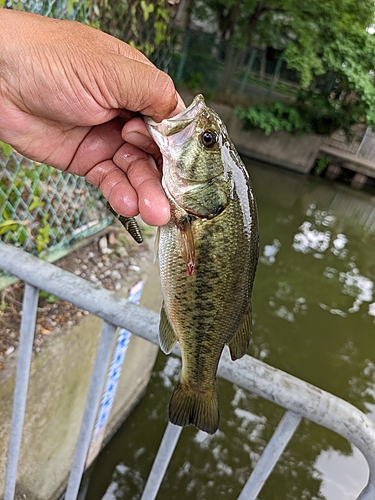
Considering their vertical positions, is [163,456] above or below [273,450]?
below

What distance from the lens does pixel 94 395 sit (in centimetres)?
140

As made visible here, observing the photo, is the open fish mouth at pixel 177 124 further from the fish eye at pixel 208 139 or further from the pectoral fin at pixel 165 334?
the pectoral fin at pixel 165 334

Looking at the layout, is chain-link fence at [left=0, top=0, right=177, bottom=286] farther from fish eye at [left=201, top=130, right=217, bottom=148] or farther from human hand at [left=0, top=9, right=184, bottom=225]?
fish eye at [left=201, top=130, right=217, bottom=148]

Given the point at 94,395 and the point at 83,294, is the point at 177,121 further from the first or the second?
the point at 94,395

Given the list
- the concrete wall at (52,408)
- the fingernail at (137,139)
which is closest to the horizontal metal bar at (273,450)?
the fingernail at (137,139)

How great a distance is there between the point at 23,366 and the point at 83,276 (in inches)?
52.2

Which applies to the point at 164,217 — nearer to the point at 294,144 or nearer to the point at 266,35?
the point at 294,144

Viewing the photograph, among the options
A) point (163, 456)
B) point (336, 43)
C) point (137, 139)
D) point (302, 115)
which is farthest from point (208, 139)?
point (302, 115)

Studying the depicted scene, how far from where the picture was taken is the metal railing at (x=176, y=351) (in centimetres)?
108

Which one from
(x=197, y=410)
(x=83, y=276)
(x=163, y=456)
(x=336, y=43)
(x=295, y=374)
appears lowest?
(x=295, y=374)

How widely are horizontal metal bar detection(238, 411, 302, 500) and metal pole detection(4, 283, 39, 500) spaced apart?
2.81ft

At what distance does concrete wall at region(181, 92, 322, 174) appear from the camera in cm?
1316

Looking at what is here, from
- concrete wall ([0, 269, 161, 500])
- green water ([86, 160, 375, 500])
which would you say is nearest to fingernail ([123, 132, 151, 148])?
concrete wall ([0, 269, 161, 500])

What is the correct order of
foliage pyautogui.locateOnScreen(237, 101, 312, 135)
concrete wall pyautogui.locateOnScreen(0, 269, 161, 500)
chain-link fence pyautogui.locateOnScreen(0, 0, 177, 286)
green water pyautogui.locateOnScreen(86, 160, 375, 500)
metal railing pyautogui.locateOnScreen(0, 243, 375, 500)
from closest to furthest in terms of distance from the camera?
metal railing pyautogui.locateOnScreen(0, 243, 375, 500) < concrete wall pyautogui.locateOnScreen(0, 269, 161, 500) < chain-link fence pyautogui.locateOnScreen(0, 0, 177, 286) < green water pyautogui.locateOnScreen(86, 160, 375, 500) < foliage pyautogui.locateOnScreen(237, 101, 312, 135)
